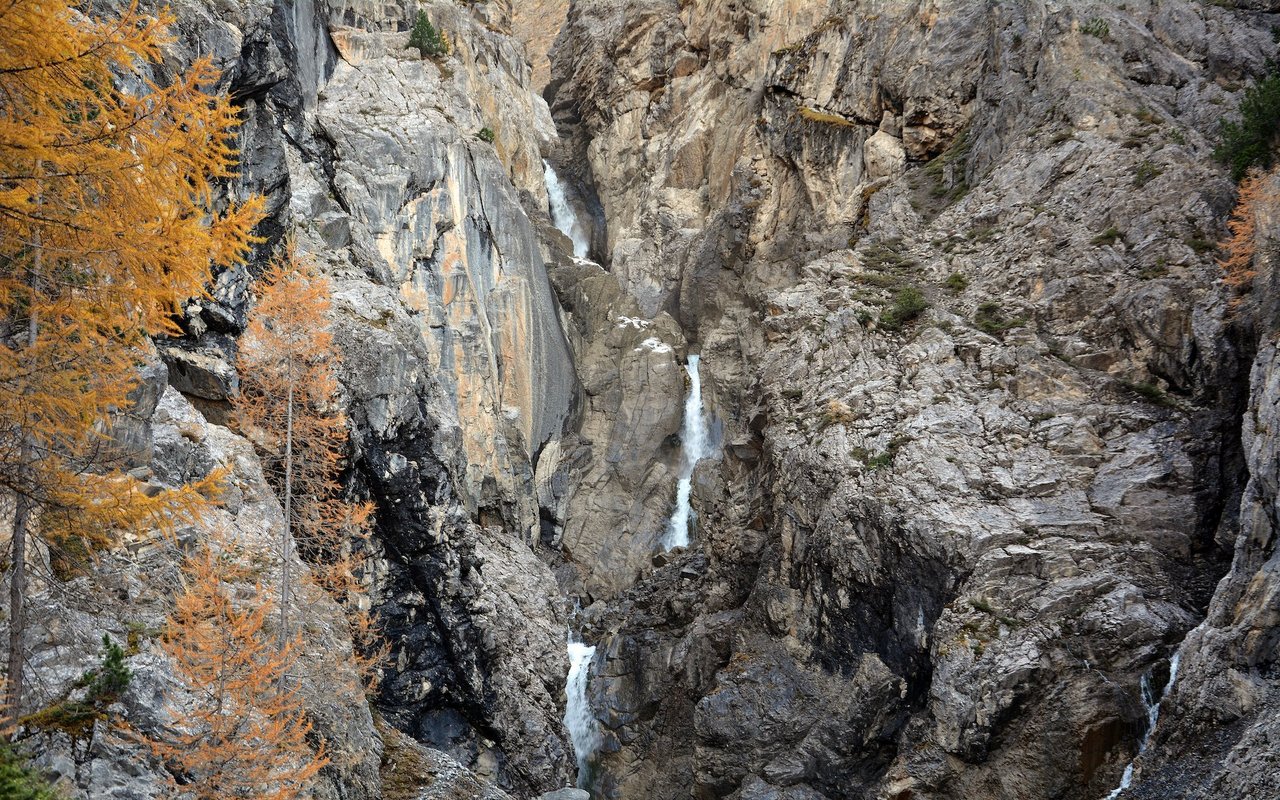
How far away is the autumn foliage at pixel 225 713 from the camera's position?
41.8 ft

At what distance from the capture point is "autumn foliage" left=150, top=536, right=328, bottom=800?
41.8 ft

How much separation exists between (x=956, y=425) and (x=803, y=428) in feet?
18.9

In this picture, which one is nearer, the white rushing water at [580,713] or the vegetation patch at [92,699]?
the vegetation patch at [92,699]

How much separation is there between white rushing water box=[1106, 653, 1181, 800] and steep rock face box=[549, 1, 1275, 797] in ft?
1.16

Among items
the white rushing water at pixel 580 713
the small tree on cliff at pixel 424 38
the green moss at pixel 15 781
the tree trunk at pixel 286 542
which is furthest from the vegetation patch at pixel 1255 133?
the small tree on cliff at pixel 424 38

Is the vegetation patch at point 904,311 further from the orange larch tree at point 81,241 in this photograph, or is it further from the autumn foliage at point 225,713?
the orange larch tree at point 81,241

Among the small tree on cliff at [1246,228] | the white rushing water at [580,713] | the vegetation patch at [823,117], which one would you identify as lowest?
the white rushing water at [580,713]

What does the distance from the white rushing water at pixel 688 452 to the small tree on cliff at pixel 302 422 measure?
2194cm

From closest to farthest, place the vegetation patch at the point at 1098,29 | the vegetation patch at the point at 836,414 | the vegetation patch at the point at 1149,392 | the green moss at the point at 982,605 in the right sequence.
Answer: the green moss at the point at 982,605 → the vegetation patch at the point at 1149,392 → the vegetation patch at the point at 836,414 → the vegetation patch at the point at 1098,29

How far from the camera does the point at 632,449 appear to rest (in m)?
46.1

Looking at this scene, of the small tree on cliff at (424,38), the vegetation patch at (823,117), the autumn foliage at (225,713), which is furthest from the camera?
the vegetation patch at (823,117)

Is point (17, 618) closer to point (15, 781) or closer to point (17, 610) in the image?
point (17, 610)

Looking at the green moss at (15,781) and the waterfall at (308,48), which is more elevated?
the waterfall at (308,48)

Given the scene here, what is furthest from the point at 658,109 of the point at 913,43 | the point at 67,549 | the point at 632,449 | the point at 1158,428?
the point at 67,549
